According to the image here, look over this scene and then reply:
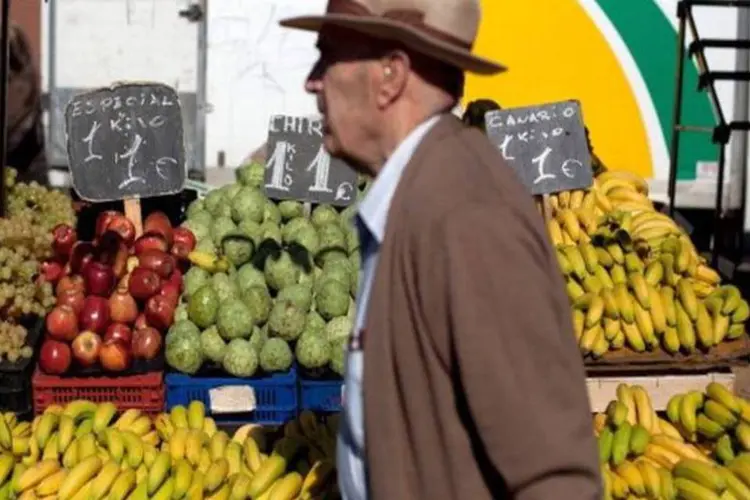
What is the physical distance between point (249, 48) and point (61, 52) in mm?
1207

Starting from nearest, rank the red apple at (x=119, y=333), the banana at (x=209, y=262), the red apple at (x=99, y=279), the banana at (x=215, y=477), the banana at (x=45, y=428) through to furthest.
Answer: the banana at (x=215, y=477) → the banana at (x=45, y=428) → the red apple at (x=119, y=333) → the red apple at (x=99, y=279) → the banana at (x=209, y=262)

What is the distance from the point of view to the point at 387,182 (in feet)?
7.19

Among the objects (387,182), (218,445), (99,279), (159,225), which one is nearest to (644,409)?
(218,445)

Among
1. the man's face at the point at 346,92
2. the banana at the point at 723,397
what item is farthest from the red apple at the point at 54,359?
the man's face at the point at 346,92

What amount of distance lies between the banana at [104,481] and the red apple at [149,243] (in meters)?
1.82

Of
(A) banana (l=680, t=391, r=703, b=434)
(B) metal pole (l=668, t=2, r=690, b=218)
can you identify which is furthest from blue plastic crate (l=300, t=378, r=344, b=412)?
(B) metal pole (l=668, t=2, r=690, b=218)

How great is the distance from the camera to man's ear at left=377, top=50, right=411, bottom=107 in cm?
213

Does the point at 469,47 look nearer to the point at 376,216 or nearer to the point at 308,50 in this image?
the point at 376,216

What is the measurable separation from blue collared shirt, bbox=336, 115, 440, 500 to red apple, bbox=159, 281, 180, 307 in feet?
10.2

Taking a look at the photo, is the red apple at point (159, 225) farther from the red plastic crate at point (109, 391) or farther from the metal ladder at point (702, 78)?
the metal ladder at point (702, 78)

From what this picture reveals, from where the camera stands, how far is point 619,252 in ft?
18.8

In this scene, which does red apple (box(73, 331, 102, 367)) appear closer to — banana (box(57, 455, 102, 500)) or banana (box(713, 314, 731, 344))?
banana (box(57, 455, 102, 500))

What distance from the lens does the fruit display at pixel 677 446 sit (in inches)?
164

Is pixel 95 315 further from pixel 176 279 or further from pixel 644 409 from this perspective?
pixel 644 409
